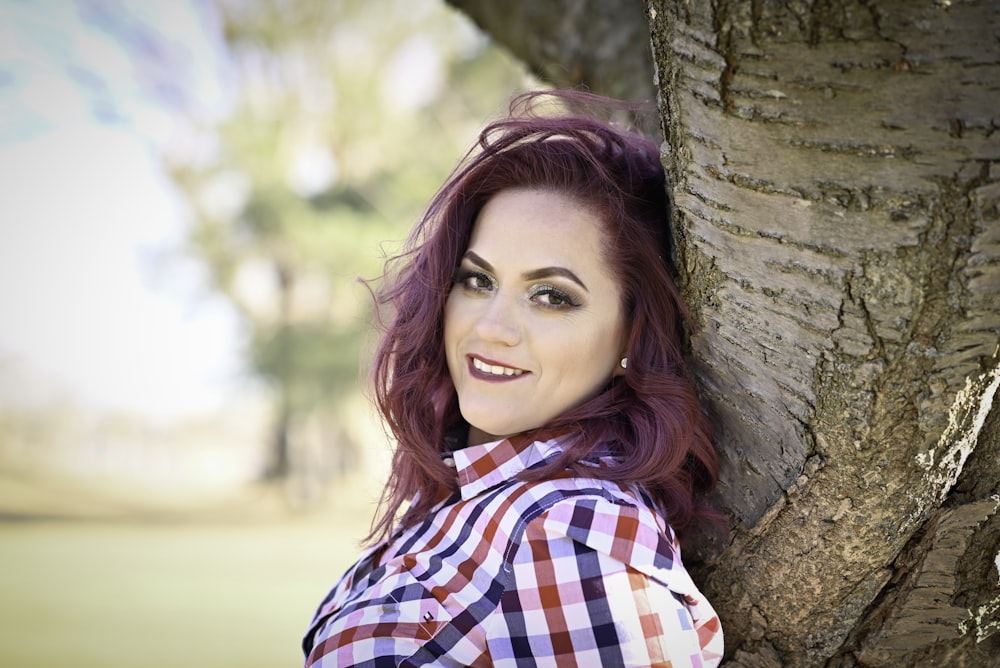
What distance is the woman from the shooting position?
145 cm

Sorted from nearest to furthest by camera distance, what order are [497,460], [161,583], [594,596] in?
1. [594,596]
2. [497,460]
3. [161,583]

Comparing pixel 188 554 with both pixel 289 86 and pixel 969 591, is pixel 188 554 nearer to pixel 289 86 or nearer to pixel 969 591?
pixel 289 86

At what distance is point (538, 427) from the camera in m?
1.89

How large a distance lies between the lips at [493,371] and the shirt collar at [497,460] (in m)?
0.13

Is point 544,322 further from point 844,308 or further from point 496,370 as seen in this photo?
point 844,308

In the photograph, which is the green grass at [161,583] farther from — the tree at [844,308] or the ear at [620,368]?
the tree at [844,308]

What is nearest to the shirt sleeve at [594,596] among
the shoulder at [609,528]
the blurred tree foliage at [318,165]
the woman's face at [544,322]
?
the shoulder at [609,528]

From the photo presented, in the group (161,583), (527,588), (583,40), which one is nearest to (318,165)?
(161,583)

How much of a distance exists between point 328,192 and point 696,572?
16.5m

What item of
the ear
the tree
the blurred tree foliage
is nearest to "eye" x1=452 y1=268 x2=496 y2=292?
the ear

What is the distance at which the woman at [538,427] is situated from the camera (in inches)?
57.2

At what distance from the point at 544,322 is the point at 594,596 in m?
0.62

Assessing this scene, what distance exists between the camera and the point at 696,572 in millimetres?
1743

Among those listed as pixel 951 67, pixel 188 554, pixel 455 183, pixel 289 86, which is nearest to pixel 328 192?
pixel 289 86
